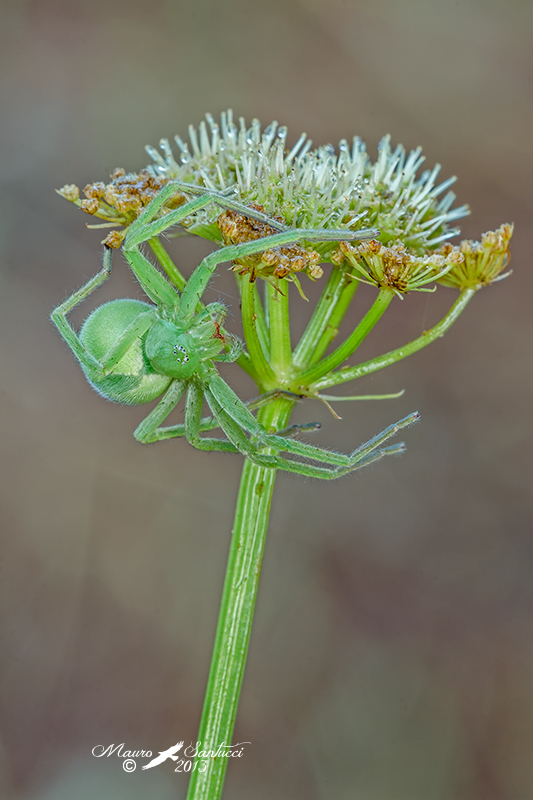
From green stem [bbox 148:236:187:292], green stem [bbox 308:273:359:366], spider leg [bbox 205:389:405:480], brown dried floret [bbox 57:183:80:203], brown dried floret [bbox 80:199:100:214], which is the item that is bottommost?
spider leg [bbox 205:389:405:480]

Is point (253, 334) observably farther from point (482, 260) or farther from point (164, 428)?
point (482, 260)

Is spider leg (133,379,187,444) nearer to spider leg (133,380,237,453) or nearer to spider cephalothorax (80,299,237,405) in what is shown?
spider leg (133,380,237,453)

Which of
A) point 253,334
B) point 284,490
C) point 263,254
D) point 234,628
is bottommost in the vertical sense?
point 234,628

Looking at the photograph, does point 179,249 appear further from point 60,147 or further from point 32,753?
point 32,753

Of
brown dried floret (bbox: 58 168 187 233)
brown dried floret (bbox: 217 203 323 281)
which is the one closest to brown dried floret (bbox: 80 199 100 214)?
brown dried floret (bbox: 58 168 187 233)

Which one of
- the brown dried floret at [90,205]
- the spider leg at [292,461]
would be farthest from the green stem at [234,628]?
the brown dried floret at [90,205]

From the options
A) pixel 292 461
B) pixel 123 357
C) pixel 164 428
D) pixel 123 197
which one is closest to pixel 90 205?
pixel 123 197

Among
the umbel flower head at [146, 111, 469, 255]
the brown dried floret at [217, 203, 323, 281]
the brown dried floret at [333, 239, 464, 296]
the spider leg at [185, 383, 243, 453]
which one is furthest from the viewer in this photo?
the spider leg at [185, 383, 243, 453]
